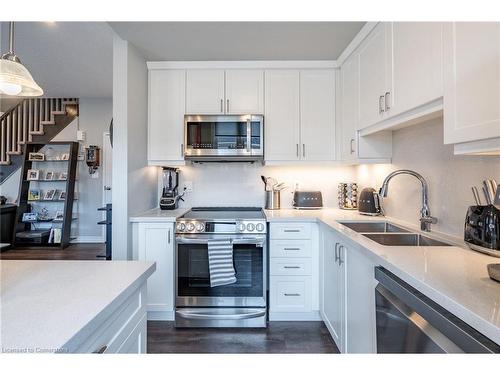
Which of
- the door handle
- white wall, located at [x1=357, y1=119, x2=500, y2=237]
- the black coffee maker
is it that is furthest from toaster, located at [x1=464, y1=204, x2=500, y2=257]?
the black coffee maker

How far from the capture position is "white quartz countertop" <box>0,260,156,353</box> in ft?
1.84

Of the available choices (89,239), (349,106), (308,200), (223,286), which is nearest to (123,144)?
(223,286)

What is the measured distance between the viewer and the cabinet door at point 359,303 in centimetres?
136

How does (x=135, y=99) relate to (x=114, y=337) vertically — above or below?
above

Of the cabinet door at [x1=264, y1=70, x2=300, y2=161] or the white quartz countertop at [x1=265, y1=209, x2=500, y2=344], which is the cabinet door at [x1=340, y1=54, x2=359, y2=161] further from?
the white quartz countertop at [x1=265, y1=209, x2=500, y2=344]

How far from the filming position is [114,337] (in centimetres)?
81

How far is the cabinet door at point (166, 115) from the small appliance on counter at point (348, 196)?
1715 millimetres

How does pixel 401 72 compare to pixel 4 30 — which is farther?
pixel 4 30

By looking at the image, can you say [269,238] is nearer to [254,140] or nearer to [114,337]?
[254,140]

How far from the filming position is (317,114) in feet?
9.16

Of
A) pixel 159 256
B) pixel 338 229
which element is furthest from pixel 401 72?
pixel 159 256

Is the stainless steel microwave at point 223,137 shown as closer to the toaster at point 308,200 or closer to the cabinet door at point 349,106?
the toaster at point 308,200

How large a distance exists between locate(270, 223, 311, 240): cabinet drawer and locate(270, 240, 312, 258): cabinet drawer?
0.04 metres
